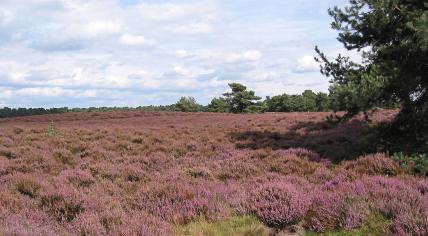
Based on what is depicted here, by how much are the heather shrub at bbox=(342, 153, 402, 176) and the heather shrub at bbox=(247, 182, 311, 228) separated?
9.64 feet

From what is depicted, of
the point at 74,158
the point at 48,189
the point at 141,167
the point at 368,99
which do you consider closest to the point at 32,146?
the point at 74,158

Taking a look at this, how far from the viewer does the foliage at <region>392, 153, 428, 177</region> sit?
9.31m

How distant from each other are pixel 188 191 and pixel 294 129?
14.2m

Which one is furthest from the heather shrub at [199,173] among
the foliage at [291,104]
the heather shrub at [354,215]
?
the foliage at [291,104]

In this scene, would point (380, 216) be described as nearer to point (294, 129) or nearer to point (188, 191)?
point (188, 191)

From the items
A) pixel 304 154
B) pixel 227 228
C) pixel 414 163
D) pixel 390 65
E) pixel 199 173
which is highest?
pixel 390 65

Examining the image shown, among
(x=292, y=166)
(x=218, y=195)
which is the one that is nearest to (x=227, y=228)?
(x=218, y=195)

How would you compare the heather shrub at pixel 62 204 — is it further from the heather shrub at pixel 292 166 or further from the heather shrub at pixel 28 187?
the heather shrub at pixel 292 166

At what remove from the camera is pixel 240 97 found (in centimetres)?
6756

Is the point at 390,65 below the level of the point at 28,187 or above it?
above

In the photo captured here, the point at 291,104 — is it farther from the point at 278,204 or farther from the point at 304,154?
the point at 278,204

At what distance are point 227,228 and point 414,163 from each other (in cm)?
559

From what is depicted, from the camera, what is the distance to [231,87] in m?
68.0

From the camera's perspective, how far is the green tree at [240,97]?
67.3 meters
